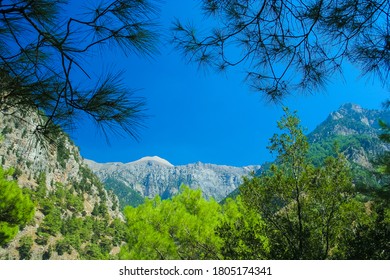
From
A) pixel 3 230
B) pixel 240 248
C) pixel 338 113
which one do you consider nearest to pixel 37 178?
pixel 3 230

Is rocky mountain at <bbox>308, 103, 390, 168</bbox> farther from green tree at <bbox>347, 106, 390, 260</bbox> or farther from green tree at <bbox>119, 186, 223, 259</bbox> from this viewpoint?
green tree at <bbox>347, 106, 390, 260</bbox>

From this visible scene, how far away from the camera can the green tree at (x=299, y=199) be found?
4.25 m

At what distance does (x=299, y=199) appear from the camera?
4.61 metres

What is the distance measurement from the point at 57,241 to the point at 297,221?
159ft

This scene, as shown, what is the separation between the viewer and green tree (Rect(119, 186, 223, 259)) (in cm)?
591

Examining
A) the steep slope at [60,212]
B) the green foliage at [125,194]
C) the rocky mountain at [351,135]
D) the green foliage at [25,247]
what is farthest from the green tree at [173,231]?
the green foliage at [125,194]

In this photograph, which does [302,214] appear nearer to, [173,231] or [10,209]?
[173,231]

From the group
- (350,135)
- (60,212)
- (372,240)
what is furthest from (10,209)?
(350,135)

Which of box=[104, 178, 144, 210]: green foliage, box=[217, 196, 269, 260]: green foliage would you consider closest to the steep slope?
box=[217, 196, 269, 260]: green foliage

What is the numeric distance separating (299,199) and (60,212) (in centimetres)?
5612

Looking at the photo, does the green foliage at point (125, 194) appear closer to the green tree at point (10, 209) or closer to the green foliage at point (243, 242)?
the green tree at point (10, 209)

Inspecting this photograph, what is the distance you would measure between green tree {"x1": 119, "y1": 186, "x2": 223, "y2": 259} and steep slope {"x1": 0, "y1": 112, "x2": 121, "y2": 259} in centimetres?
3208

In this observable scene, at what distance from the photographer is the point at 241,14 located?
7.11 ft

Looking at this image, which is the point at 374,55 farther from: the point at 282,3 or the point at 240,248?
the point at 240,248
